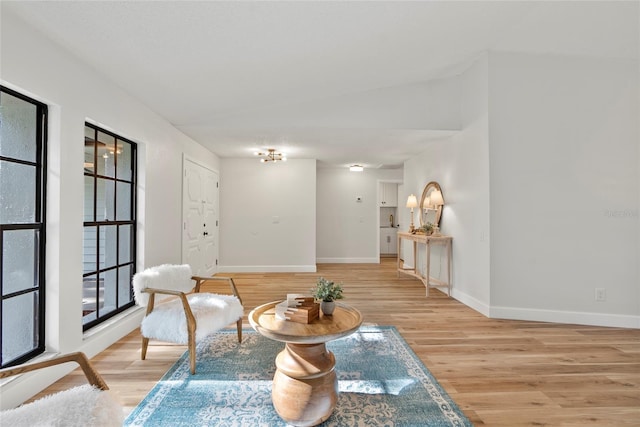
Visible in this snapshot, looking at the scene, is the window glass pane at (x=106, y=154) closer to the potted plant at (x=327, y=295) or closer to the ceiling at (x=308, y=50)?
the ceiling at (x=308, y=50)

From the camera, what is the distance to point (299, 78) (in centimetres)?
344

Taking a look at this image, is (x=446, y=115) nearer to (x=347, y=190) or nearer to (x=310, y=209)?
(x=310, y=209)

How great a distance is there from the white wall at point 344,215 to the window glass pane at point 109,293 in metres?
5.03

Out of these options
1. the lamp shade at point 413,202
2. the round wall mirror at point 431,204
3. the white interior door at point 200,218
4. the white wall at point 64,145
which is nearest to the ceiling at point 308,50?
the white wall at point 64,145

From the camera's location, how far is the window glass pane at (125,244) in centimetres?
324

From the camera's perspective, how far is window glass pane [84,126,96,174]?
273 centimetres

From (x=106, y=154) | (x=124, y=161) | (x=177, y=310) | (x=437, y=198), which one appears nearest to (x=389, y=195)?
(x=437, y=198)

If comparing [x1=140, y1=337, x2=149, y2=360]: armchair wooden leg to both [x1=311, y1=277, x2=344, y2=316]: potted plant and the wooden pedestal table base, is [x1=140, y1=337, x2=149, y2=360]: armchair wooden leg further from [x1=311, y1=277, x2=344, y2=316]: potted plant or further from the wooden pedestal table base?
[x1=311, y1=277, x2=344, y2=316]: potted plant

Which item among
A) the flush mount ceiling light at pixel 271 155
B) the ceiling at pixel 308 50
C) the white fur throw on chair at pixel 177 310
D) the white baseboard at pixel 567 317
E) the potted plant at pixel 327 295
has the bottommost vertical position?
the white baseboard at pixel 567 317

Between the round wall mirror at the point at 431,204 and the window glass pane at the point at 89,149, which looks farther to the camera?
the round wall mirror at the point at 431,204

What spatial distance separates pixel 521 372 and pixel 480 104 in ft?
9.80

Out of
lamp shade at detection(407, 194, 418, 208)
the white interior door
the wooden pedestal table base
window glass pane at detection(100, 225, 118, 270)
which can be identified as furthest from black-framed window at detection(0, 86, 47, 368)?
lamp shade at detection(407, 194, 418, 208)

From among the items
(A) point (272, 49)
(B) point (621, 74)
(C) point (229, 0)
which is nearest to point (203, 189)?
(A) point (272, 49)

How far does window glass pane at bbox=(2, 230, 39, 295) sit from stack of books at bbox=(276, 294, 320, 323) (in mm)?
1697
